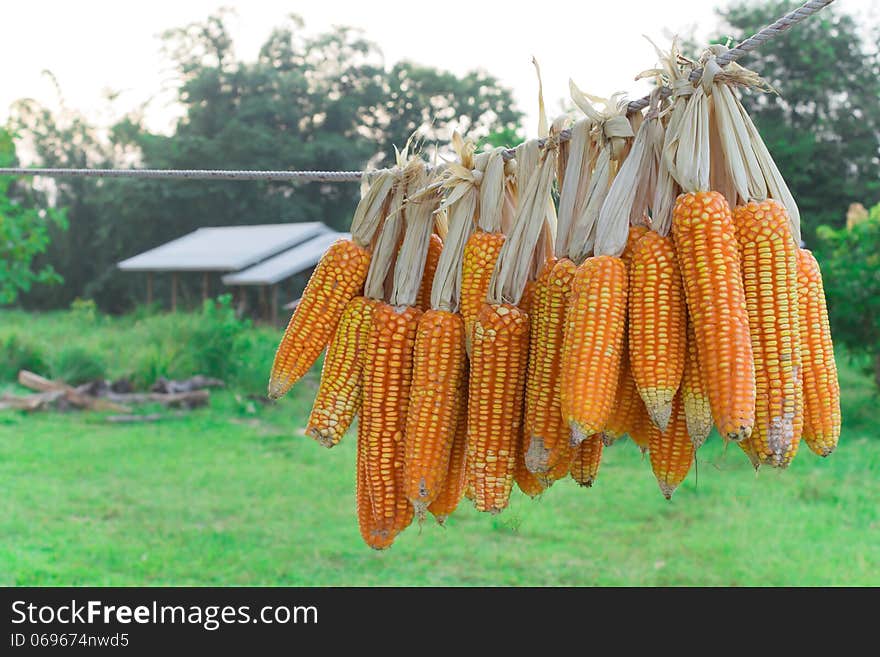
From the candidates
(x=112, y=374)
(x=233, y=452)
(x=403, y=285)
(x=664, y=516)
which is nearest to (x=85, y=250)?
(x=112, y=374)

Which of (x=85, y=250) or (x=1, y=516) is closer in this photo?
(x=1, y=516)

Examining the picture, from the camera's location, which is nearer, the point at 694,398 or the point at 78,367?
the point at 694,398

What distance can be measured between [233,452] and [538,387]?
753 centimetres

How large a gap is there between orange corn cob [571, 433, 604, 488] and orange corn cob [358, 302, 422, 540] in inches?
14.3

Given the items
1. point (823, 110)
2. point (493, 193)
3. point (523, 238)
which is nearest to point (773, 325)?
point (523, 238)

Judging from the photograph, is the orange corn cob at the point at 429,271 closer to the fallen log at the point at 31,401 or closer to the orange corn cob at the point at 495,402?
the orange corn cob at the point at 495,402

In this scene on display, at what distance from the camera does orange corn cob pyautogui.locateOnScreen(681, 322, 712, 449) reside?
1.33 metres

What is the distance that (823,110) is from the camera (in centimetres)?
1934

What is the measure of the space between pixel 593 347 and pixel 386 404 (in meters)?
0.53

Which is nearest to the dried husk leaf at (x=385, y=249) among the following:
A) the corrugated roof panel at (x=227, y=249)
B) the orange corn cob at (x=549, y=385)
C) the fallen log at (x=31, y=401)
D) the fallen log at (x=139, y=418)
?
the orange corn cob at (x=549, y=385)

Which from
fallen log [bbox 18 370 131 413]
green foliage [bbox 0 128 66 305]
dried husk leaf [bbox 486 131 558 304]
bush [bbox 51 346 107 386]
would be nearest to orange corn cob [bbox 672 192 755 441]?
dried husk leaf [bbox 486 131 558 304]

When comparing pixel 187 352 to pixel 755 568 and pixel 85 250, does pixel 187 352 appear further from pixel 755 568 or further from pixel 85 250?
pixel 85 250

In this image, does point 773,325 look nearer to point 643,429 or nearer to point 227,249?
point 643,429

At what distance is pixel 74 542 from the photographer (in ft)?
20.0
